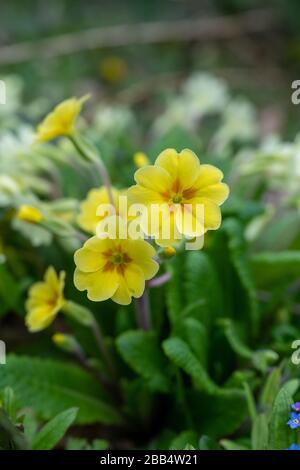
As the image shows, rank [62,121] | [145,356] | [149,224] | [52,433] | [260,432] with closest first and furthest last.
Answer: [149,224], [52,433], [260,432], [62,121], [145,356]

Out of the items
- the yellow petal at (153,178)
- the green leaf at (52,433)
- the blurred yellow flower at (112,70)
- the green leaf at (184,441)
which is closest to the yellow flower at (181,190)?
the yellow petal at (153,178)

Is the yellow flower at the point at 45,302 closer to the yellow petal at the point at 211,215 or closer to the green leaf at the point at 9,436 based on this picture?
the green leaf at the point at 9,436

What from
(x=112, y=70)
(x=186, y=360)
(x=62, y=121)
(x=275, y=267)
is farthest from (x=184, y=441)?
(x=112, y=70)

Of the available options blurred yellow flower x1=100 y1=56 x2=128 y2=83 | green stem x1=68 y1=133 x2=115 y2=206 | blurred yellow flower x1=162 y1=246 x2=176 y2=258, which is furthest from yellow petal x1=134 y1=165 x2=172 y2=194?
blurred yellow flower x1=100 y1=56 x2=128 y2=83

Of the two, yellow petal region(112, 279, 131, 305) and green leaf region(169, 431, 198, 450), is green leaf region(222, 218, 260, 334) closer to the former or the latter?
green leaf region(169, 431, 198, 450)

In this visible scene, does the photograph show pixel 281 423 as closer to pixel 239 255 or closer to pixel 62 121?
pixel 239 255
